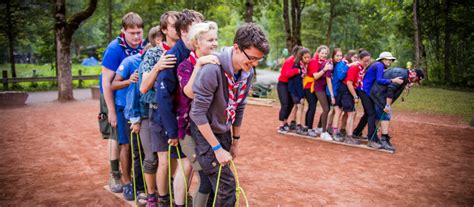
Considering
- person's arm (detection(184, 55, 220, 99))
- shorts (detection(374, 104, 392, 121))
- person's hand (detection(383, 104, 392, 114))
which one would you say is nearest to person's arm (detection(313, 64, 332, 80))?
shorts (detection(374, 104, 392, 121))

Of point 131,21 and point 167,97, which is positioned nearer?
point 167,97

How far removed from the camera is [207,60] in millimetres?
2518

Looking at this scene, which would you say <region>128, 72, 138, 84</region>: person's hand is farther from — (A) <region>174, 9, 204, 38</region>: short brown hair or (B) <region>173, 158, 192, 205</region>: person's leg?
(B) <region>173, 158, 192, 205</region>: person's leg

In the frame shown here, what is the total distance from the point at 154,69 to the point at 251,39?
39.3 inches

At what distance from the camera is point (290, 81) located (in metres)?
7.54

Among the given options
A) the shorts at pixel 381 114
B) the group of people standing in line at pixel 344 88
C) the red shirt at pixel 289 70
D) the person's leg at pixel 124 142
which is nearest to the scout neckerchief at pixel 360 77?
the group of people standing in line at pixel 344 88

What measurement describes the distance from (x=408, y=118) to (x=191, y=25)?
9.50 meters

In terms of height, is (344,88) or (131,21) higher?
(131,21)

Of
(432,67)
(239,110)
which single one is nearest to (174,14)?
(239,110)

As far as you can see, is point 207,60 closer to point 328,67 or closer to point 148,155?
point 148,155

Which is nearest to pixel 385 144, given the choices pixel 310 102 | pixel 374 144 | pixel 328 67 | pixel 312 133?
pixel 374 144

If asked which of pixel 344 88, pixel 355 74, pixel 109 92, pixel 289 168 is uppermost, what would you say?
pixel 355 74

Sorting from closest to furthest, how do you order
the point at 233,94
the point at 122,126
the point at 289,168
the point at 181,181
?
1. the point at 233,94
2. the point at 181,181
3. the point at 122,126
4. the point at 289,168

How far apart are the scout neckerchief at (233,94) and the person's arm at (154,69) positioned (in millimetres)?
561
